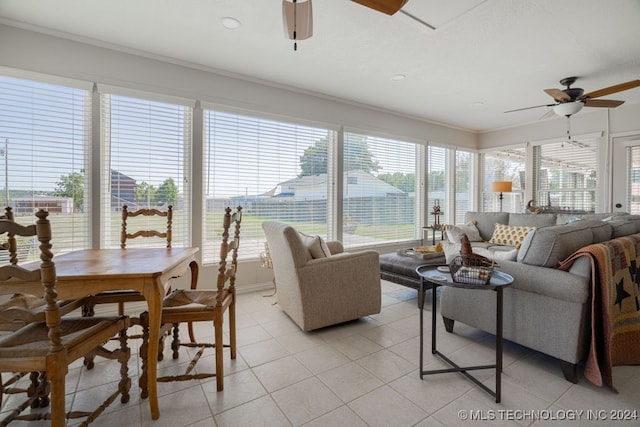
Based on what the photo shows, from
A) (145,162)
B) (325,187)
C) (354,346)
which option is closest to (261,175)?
(325,187)

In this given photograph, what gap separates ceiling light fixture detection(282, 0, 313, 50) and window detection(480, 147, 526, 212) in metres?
5.57

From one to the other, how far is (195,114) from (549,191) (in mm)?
6205

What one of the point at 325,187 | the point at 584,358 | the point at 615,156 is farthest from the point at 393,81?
the point at 615,156

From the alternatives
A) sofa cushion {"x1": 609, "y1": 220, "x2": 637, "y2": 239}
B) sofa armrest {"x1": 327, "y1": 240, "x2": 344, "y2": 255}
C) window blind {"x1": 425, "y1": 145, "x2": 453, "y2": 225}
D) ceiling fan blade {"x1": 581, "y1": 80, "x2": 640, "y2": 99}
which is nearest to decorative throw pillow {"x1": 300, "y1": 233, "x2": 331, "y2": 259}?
sofa armrest {"x1": 327, "y1": 240, "x2": 344, "y2": 255}

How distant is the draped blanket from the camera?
1.76 meters

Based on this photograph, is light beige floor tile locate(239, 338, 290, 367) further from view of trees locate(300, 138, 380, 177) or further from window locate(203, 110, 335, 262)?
view of trees locate(300, 138, 380, 177)

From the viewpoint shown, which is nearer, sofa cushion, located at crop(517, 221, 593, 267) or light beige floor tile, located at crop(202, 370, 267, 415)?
light beige floor tile, located at crop(202, 370, 267, 415)

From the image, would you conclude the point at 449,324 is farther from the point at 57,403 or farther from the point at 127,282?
the point at 57,403

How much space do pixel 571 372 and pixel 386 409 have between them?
1.21m

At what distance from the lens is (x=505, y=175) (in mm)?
6180

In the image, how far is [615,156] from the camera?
4.71 meters

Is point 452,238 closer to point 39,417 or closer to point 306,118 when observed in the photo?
point 306,118

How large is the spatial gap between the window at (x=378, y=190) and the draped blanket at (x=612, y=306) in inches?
122

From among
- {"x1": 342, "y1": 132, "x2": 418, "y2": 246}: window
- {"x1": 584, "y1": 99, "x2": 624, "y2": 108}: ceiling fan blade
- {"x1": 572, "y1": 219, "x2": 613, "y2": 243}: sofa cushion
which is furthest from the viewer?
{"x1": 342, "y1": 132, "x2": 418, "y2": 246}: window
